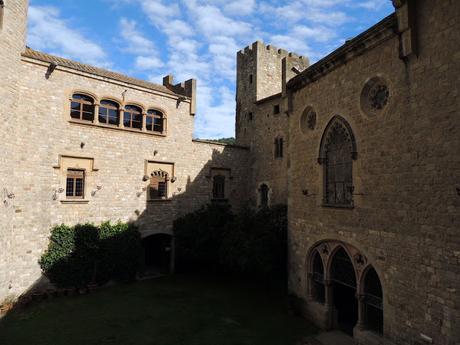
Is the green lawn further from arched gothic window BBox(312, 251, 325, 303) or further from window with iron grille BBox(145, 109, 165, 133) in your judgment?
window with iron grille BBox(145, 109, 165, 133)

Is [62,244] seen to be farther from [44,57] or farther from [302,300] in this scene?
[302,300]

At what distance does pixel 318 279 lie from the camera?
44.1ft

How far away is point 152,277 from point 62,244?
569cm

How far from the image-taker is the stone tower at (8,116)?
536 inches

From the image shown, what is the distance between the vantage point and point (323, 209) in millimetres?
12695

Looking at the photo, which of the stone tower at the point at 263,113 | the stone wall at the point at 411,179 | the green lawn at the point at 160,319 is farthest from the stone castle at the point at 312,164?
the green lawn at the point at 160,319

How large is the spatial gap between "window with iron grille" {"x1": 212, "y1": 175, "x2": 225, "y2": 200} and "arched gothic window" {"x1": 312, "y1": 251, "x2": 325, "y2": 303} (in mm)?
9985

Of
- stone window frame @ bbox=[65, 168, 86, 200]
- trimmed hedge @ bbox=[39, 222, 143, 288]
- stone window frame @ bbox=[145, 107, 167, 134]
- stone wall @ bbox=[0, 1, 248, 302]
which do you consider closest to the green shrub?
stone wall @ bbox=[0, 1, 248, 302]

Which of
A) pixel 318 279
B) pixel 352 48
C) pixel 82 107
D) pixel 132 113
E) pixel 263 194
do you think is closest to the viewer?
pixel 352 48

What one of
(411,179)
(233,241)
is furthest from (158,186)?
(411,179)

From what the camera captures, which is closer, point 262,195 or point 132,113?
point 132,113

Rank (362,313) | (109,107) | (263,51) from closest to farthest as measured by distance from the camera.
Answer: (362,313), (109,107), (263,51)

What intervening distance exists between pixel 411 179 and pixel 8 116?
15.8m

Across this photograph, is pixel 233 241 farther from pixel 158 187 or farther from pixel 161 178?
pixel 161 178
